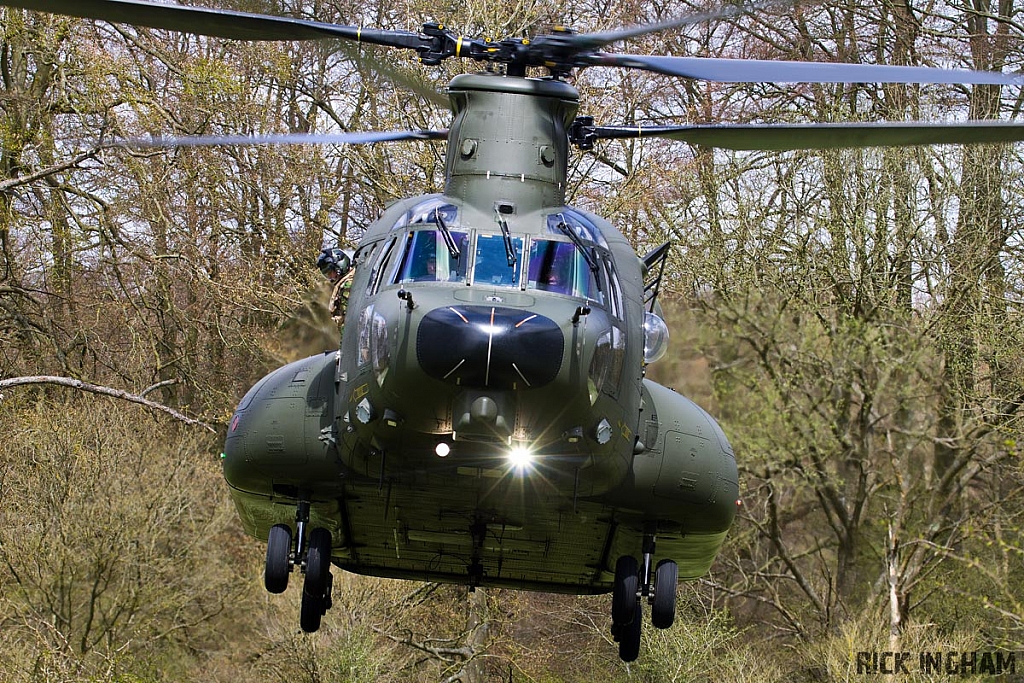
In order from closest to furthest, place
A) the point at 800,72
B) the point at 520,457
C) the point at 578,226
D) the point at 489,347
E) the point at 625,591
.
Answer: the point at 489,347 → the point at 520,457 → the point at 800,72 → the point at 578,226 → the point at 625,591

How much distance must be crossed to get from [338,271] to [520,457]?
9.45 ft

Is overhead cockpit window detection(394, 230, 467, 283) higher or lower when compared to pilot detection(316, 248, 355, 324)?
higher

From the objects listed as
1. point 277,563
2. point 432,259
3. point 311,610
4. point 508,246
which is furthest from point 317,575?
point 508,246

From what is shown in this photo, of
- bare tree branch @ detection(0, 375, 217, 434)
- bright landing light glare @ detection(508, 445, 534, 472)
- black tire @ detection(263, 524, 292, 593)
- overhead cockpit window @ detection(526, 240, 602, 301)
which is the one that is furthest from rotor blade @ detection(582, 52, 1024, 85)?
bare tree branch @ detection(0, 375, 217, 434)

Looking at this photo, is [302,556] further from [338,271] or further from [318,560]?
[338,271]

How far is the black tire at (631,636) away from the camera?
1265cm

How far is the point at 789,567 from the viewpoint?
30594mm

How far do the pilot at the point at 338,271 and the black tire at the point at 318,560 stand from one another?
1.95 meters

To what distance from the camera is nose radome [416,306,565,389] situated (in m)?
9.35

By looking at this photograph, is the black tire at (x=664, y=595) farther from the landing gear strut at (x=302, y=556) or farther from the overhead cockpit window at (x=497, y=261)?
the overhead cockpit window at (x=497, y=261)

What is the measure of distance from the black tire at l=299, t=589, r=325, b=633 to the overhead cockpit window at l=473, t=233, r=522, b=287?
4014 mm

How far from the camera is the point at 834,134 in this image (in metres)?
11.5

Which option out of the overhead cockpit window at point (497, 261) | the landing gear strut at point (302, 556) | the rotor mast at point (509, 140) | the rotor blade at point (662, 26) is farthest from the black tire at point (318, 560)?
the rotor blade at point (662, 26)

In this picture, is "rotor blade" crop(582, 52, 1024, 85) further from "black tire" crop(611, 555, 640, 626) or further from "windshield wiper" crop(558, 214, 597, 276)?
"black tire" crop(611, 555, 640, 626)
